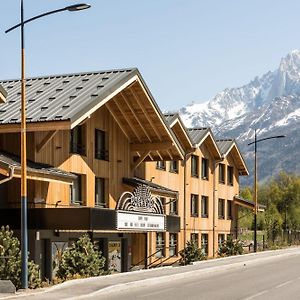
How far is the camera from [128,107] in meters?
37.8

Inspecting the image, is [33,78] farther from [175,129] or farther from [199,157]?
[199,157]

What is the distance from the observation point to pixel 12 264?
24.8 metres

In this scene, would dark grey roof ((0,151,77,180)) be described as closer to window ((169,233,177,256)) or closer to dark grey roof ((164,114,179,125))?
dark grey roof ((164,114,179,125))

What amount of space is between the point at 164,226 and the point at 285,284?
12953 millimetres

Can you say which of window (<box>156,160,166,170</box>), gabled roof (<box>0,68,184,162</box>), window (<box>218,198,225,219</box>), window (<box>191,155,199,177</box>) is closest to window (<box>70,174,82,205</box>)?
gabled roof (<box>0,68,184,162</box>)

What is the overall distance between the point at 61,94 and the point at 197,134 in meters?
22.7

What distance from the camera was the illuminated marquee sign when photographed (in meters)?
34.9

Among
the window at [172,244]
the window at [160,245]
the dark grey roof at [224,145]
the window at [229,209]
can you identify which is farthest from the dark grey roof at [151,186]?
the window at [229,209]

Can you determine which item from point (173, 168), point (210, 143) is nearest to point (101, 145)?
point (173, 168)

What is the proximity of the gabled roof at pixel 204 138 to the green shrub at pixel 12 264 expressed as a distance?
27308 mm

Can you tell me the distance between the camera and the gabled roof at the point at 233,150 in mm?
60344

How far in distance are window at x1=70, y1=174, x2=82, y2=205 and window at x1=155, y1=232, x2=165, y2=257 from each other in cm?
1177

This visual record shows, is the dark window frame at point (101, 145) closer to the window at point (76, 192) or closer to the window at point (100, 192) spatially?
the window at point (100, 192)

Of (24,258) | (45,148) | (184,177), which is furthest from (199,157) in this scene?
(24,258)
